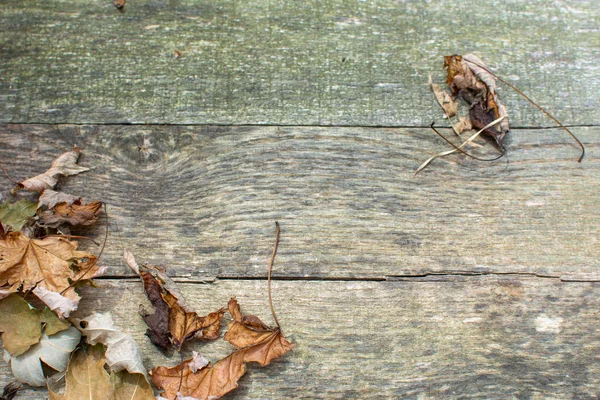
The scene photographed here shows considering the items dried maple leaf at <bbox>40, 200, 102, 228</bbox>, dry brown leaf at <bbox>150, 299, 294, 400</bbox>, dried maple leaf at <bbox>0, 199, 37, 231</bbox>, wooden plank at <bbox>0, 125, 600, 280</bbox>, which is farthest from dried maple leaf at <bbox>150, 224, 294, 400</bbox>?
dried maple leaf at <bbox>0, 199, 37, 231</bbox>

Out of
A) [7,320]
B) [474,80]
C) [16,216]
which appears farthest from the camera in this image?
[474,80]

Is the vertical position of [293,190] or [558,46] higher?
[558,46]

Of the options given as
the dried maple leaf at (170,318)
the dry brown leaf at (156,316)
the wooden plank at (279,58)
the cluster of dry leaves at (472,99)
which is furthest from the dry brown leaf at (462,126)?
the dry brown leaf at (156,316)

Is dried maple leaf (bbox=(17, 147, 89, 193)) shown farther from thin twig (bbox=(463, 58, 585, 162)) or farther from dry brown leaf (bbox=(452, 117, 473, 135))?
thin twig (bbox=(463, 58, 585, 162))

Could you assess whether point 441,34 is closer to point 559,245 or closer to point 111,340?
point 559,245

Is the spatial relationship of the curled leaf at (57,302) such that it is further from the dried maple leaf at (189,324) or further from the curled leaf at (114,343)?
the dried maple leaf at (189,324)

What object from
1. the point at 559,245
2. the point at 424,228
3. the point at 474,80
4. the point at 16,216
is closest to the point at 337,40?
the point at 474,80

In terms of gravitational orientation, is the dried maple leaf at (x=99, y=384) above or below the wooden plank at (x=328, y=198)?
below
